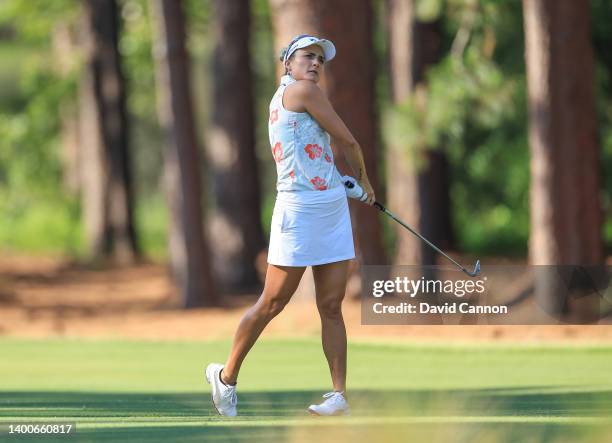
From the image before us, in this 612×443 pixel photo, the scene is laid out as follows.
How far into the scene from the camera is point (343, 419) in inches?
356

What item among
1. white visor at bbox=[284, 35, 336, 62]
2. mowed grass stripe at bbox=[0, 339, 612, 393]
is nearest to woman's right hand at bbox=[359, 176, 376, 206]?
white visor at bbox=[284, 35, 336, 62]

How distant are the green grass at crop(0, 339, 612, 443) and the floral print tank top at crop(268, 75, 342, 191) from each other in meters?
1.31

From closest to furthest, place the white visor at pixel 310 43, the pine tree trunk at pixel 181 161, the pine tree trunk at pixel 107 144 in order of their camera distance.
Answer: the white visor at pixel 310 43 → the pine tree trunk at pixel 181 161 → the pine tree trunk at pixel 107 144

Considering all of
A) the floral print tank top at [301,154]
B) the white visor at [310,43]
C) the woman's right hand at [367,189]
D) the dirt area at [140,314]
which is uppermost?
the white visor at [310,43]

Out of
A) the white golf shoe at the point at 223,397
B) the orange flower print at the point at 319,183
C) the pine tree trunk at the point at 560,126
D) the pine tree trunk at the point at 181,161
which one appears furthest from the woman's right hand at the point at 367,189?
the pine tree trunk at the point at 181,161

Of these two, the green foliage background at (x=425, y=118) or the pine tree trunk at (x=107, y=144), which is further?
the pine tree trunk at (x=107, y=144)

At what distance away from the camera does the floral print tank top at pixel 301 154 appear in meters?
9.13

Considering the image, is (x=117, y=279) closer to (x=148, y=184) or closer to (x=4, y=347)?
(x=4, y=347)

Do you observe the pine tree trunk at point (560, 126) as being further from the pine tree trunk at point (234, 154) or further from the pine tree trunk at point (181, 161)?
the pine tree trunk at point (234, 154)

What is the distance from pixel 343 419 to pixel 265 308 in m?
0.82

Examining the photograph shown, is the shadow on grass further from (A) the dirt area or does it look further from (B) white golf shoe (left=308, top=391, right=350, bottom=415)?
(A) the dirt area

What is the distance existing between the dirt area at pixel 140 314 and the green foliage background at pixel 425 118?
4.01 m

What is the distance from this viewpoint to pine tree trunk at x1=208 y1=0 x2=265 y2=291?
27.6 meters

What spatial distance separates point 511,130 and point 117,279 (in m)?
9.04
